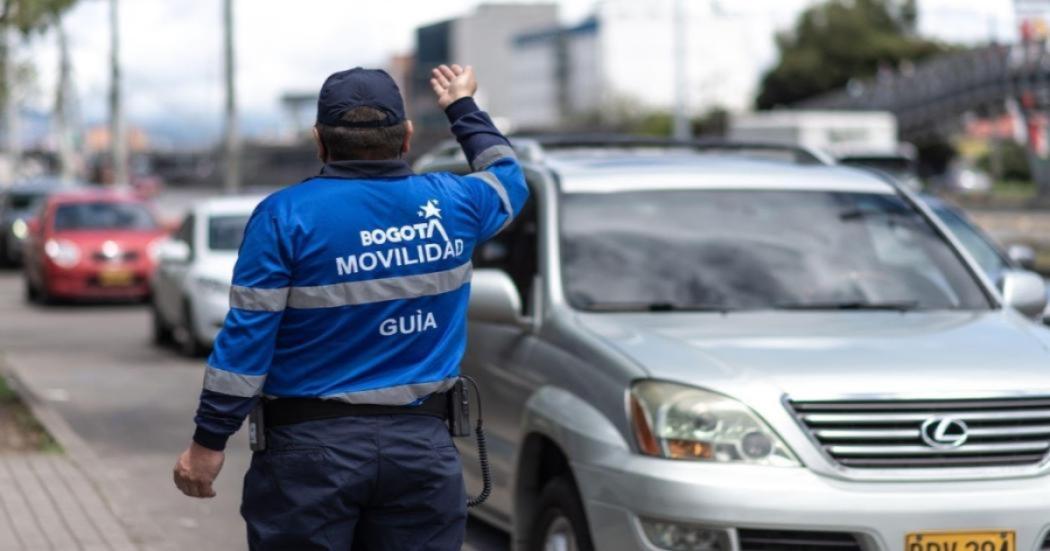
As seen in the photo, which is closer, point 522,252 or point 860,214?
point 860,214

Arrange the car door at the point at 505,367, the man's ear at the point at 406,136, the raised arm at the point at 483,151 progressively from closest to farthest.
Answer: the man's ear at the point at 406,136, the raised arm at the point at 483,151, the car door at the point at 505,367

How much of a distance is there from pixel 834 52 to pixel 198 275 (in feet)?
354

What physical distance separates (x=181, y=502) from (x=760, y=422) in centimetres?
471

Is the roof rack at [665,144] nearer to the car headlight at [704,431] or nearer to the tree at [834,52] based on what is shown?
the car headlight at [704,431]

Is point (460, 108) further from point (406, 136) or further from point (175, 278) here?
point (175, 278)

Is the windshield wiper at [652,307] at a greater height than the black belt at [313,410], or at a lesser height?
lesser

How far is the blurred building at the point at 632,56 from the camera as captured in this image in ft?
540

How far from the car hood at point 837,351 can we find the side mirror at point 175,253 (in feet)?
39.7

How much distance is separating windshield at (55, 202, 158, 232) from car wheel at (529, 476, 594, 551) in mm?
20418

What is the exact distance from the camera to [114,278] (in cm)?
2542

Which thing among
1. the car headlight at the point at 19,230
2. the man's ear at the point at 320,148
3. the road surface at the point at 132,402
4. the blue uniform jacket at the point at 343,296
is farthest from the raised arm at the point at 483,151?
the car headlight at the point at 19,230

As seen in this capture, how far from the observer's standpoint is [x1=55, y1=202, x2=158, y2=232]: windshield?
26312 mm

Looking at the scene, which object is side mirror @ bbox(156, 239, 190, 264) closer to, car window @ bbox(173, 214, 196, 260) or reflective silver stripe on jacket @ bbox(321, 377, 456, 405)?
car window @ bbox(173, 214, 196, 260)

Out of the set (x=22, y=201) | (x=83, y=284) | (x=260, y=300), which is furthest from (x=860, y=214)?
(x=22, y=201)
